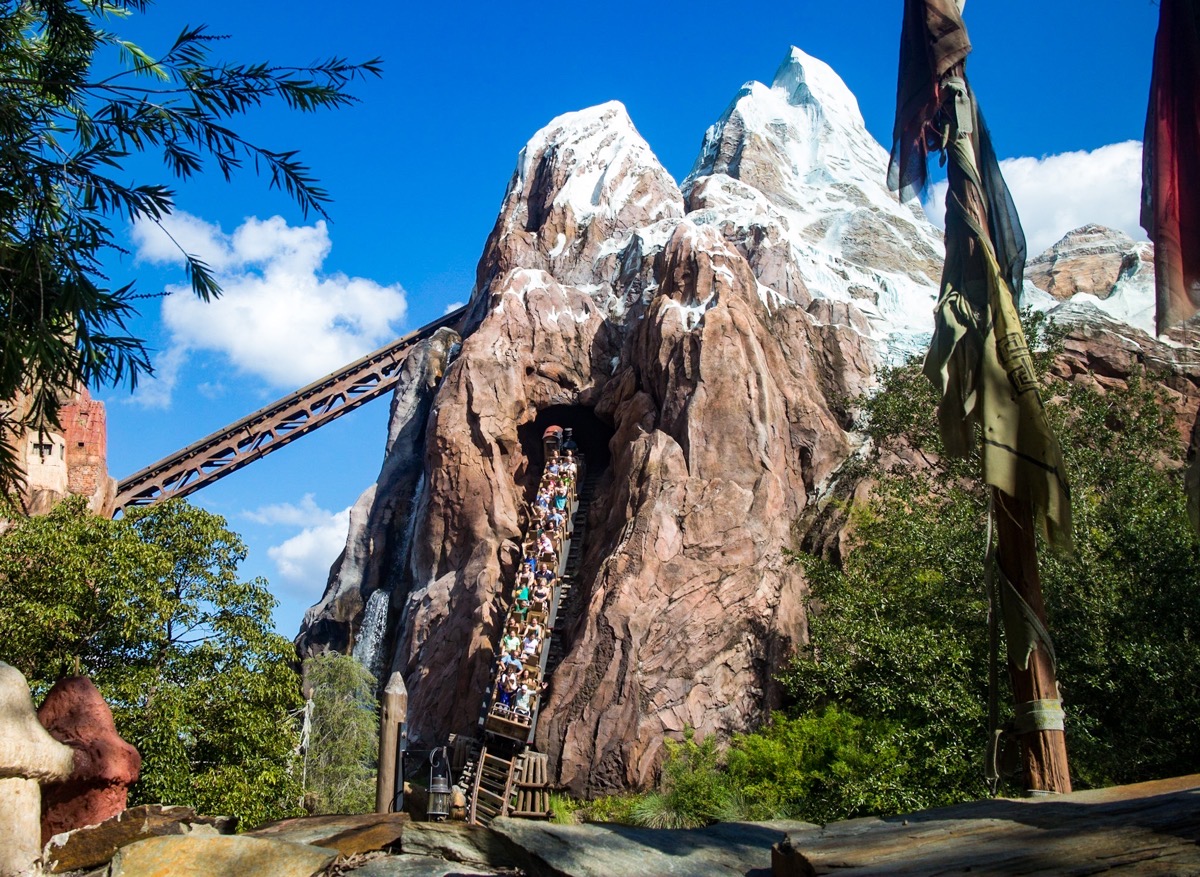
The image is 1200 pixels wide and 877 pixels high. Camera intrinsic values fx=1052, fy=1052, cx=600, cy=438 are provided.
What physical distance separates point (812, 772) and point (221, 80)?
38.9ft

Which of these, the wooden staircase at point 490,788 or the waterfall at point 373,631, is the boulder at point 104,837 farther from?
the waterfall at point 373,631

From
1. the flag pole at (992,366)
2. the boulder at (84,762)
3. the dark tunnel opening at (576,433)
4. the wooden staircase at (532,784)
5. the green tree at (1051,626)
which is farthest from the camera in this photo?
the dark tunnel opening at (576,433)

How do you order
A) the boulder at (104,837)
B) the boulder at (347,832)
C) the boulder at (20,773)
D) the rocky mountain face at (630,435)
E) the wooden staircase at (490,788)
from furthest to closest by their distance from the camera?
the rocky mountain face at (630,435)
the wooden staircase at (490,788)
the boulder at (347,832)
the boulder at (104,837)
the boulder at (20,773)

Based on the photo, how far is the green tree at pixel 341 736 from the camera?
21.6 meters

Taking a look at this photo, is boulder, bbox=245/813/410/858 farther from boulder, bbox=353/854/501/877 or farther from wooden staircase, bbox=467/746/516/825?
wooden staircase, bbox=467/746/516/825

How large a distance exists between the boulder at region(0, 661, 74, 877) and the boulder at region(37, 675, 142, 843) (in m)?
0.36

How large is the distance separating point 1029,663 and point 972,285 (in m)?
2.04

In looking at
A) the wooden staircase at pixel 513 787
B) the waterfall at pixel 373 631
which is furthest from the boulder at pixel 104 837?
the waterfall at pixel 373 631

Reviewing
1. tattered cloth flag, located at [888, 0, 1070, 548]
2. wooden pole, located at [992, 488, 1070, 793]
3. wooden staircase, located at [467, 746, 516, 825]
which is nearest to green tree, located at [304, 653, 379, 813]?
wooden staircase, located at [467, 746, 516, 825]

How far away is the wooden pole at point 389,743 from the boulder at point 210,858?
482 cm

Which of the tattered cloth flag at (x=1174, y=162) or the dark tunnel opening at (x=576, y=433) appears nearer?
the tattered cloth flag at (x=1174, y=162)

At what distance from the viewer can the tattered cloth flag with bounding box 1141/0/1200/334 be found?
4.18 metres

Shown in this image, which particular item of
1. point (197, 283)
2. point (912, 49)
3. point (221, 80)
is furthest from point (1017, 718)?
point (221, 80)

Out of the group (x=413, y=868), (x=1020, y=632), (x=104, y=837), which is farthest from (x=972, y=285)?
(x=104, y=837)
